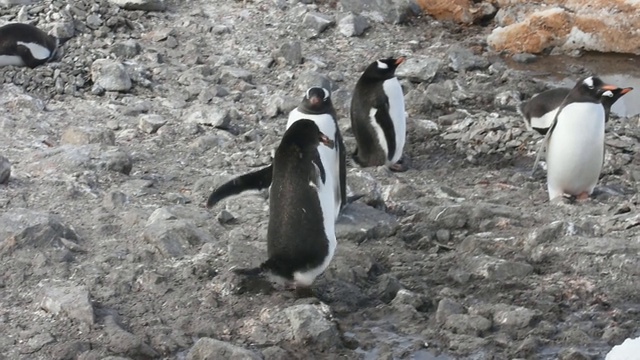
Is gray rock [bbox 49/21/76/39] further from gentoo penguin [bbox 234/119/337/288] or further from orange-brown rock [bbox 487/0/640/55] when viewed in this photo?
gentoo penguin [bbox 234/119/337/288]

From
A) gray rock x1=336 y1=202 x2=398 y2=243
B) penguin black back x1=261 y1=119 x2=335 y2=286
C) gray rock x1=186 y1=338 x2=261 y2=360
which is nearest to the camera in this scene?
gray rock x1=186 y1=338 x2=261 y2=360

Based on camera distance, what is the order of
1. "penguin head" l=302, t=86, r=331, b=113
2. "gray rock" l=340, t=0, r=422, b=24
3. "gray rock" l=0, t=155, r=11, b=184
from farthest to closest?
1. "gray rock" l=340, t=0, r=422, b=24
2. "penguin head" l=302, t=86, r=331, b=113
3. "gray rock" l=0, t=155, r=11, b=184

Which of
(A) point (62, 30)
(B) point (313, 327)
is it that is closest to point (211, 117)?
(A) point (62, 30)

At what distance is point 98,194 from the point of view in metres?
5.87

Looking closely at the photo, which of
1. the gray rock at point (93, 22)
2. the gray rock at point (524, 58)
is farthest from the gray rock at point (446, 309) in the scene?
the gray rock at point (93, 22)

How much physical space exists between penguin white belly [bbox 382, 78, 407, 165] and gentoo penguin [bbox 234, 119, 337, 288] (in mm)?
2205

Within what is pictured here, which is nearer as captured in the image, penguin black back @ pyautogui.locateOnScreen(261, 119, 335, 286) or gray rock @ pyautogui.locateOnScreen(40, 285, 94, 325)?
gray rock @ pyautogui.locateOnScreen(40, 285, 94, 325)

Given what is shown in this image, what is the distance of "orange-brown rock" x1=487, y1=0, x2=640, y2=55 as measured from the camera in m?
9.21

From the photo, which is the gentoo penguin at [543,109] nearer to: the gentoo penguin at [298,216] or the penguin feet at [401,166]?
the penguin feet at [401,166]

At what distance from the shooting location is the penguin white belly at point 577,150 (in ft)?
21.2

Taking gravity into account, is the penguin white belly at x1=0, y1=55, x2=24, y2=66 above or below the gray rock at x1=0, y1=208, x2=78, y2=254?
below

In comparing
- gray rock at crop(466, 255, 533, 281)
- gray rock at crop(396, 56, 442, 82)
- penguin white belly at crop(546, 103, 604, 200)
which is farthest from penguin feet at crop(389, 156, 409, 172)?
gray rock at crop(466, 255, 533, 281)

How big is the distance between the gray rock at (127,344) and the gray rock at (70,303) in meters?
0.13

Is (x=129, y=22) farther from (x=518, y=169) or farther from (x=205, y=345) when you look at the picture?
(x=205, y=345)
